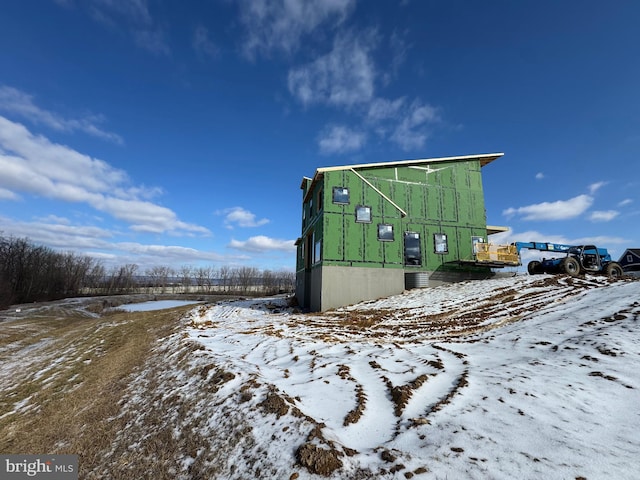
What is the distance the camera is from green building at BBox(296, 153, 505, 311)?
18.8 m

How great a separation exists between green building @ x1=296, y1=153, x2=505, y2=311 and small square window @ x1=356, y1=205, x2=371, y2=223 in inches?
2.8

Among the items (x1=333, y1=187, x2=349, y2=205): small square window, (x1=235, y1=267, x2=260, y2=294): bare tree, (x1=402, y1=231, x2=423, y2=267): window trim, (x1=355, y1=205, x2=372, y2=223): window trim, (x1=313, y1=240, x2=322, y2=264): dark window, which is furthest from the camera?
(x1=235, y1=267, x2=260, y2=294): bare tree

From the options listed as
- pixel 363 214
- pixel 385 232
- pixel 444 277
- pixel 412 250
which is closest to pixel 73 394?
pixel 363 214

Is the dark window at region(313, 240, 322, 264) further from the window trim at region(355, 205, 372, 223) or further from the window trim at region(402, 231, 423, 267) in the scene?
the window trim at region(402, 231, 423, 267)

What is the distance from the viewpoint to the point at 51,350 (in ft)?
44.7

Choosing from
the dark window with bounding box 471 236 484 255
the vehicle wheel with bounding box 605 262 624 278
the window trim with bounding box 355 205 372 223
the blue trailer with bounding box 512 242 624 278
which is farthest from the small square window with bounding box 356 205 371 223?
the vehicle wheel with bounding box 605 262 624 278

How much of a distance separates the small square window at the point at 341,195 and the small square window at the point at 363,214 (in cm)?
98

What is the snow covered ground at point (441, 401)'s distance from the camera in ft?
9.02

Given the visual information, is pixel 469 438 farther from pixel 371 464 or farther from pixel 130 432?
pixel 130 432

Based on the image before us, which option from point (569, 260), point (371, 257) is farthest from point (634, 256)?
point (371, 257)

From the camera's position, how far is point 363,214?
19.8 metres

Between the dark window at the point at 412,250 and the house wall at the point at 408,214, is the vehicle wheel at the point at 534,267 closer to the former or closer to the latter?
the house wall at the point at 408,214

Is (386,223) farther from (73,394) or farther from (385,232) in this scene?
(73,394)

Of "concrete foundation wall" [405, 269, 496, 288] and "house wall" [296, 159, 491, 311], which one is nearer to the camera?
"house wall" [296, 159, 491, 311]
